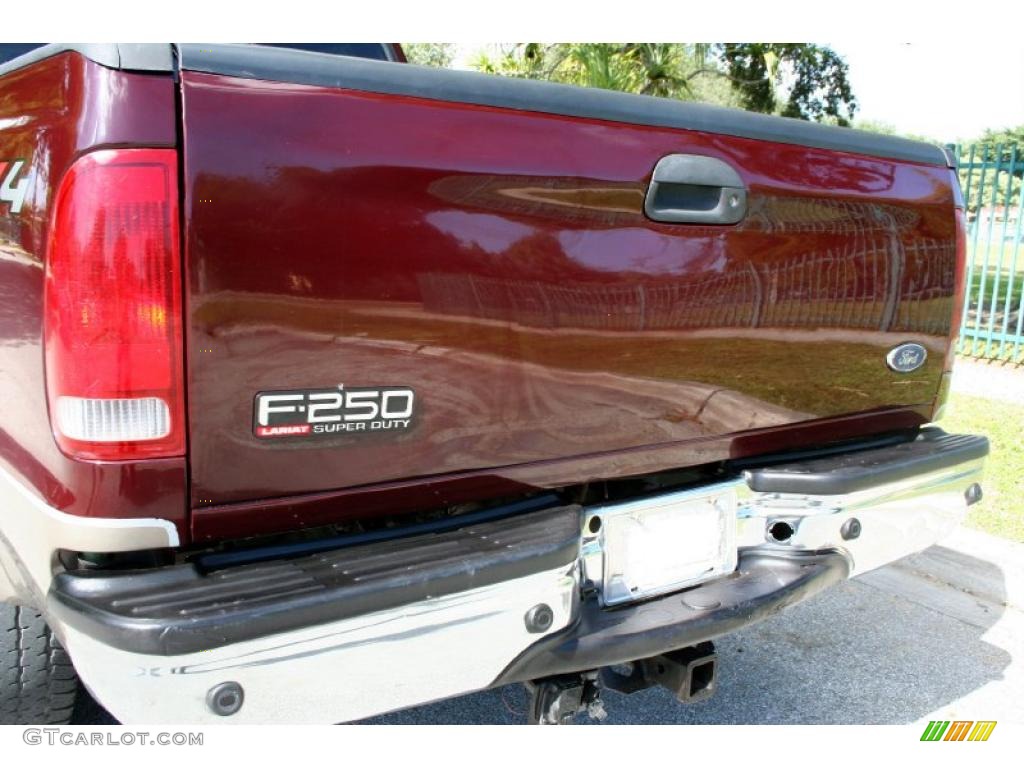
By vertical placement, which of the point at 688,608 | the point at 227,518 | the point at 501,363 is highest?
the point at 501,363

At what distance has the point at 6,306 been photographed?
5.32ft

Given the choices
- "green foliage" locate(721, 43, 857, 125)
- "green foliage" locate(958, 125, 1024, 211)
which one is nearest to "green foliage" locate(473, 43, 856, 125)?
"green foliage" locate(721, 43, 857, 125)

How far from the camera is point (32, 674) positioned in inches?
73.5

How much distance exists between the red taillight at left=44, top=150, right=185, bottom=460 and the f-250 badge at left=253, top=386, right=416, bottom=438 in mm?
157

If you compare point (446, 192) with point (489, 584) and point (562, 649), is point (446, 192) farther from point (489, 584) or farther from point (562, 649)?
point (562, 649)

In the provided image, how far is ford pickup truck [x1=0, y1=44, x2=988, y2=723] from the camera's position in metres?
1.44

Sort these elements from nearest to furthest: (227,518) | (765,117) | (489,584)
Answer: (227,518)
(489,584)
(765,117)

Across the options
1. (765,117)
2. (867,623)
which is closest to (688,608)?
(765,117)

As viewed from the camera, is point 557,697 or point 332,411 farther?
point 557,697

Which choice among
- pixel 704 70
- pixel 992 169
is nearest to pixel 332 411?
pixel 992 169

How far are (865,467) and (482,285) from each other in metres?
1.28

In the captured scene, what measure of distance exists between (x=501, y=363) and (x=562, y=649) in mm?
618

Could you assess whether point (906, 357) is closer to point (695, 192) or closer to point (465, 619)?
point (695, 192)
